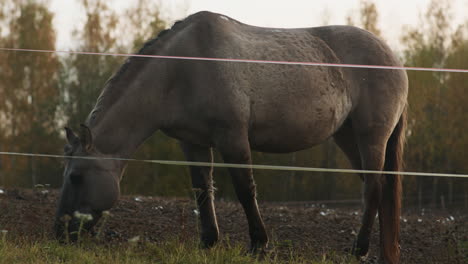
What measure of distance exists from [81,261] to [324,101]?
270 cm

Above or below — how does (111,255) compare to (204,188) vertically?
below

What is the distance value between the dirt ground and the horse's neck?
2.32 ft

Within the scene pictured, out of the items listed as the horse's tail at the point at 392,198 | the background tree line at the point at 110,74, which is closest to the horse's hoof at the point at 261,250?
the horse's tail at the point at 392,198

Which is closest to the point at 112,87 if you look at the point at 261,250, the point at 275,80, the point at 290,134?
the point at 275,80

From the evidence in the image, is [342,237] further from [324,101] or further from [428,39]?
[428,39]

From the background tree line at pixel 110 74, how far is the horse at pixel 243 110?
10767 mm

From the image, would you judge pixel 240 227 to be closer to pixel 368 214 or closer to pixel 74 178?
pixel 368 214

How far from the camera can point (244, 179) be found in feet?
17.1

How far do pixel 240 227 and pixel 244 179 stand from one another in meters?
2.08

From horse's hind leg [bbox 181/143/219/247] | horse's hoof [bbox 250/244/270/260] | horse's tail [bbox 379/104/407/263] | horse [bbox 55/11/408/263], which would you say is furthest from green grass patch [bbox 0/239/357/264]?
horse's tail [bbox 379/104/407/263]

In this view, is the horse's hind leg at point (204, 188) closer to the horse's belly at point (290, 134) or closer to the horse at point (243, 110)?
the horse at point (243, 110)

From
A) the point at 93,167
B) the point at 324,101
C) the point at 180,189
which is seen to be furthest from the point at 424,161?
the point at 93,167

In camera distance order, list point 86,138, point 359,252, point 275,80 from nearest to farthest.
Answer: point 86,138 < point 275,80 < point 359,252

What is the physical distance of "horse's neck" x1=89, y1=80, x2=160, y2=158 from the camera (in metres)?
5.04
